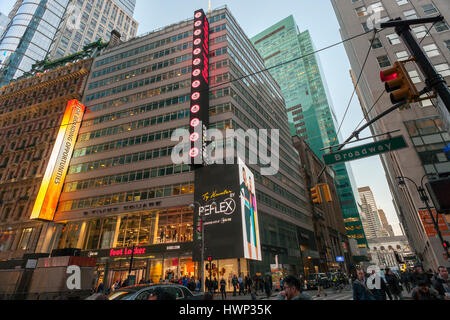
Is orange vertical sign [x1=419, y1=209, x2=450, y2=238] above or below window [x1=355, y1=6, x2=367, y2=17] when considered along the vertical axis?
below

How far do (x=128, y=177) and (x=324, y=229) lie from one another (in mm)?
55568

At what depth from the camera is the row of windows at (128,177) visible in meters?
36.8

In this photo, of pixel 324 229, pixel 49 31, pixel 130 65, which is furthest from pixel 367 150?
pixel 49 31

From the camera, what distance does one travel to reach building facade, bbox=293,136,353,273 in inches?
A: 2376

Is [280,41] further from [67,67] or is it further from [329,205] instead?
[67,67]

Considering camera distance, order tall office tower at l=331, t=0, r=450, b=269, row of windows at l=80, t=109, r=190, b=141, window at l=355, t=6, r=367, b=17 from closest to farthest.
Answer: tall office tower at l=331, t=0, r=450, b=269, row of windows at l=80, t=109, r=190, b=141, window at l=355, t=6, r=367, b=17

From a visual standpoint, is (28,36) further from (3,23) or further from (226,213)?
(226,213)

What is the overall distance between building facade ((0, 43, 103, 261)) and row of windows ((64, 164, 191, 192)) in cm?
819

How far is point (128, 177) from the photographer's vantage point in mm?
39375

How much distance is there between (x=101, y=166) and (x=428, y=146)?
49.9 metres

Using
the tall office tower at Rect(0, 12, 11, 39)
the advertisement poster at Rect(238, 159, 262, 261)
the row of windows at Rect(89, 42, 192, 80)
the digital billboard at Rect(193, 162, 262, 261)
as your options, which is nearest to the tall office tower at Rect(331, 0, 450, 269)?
the advertisement poster at Rect(238, 159, 262, 261)

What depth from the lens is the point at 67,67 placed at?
60.8 meters

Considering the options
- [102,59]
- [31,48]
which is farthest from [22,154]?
[31,48]

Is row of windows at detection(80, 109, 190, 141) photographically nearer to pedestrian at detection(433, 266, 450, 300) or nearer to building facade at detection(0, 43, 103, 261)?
building facade at detection(0, 43, 103, 261)
